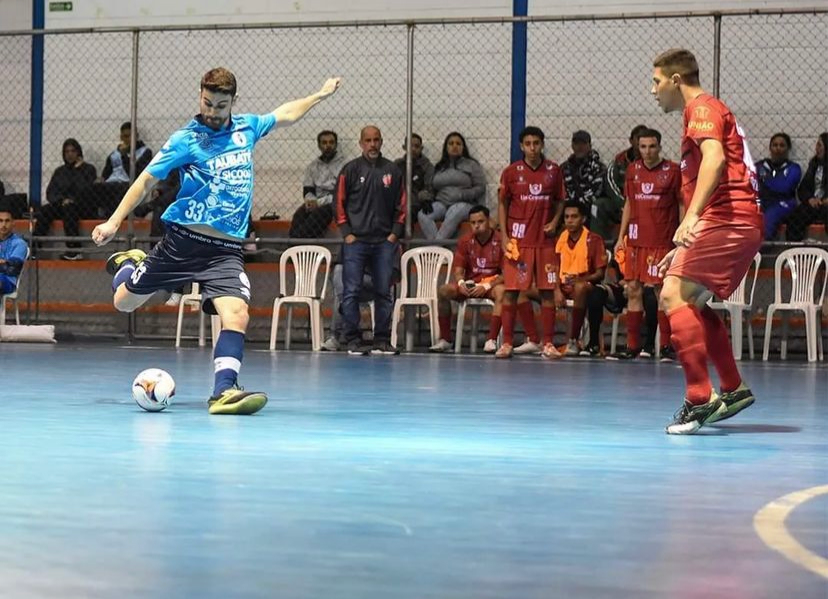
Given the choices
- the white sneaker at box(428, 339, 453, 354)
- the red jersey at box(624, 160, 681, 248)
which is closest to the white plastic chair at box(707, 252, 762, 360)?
the red jersey at box(624, 160, 681, 248)

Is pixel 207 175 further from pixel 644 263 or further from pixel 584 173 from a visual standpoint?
pixel 584 173

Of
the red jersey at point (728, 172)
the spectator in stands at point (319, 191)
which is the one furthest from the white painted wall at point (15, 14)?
the red jersey at point (728, 172)

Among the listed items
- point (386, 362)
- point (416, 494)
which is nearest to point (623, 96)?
point (386, 362)

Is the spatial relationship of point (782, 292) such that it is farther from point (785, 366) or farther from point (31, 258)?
point (31, 258)

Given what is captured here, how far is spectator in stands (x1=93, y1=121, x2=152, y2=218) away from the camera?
52.6 feet

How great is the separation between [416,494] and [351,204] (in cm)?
923

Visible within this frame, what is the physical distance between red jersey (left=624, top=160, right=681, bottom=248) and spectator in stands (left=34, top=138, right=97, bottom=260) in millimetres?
6761

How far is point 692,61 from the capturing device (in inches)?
254

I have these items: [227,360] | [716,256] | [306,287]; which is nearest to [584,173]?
[306,287]

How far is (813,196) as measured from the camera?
14.0m

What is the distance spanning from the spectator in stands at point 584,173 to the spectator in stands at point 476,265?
1.15m

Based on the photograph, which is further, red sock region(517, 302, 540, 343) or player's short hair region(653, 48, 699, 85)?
red sock region(517, 302, 540, 343)

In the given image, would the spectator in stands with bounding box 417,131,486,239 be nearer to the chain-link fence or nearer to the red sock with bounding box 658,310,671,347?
the chain-link fence

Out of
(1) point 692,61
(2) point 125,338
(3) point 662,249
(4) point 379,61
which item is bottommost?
(2) point 125,338
